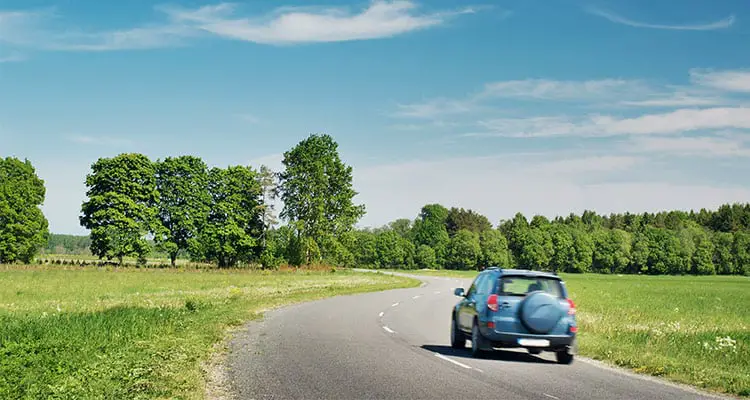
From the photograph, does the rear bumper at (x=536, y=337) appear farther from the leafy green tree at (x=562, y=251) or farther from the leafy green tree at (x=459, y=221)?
the leafy green tree at (x=459, y=221)

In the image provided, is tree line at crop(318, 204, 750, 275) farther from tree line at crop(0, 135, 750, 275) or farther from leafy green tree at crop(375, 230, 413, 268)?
tree line at crop(0, 135, 750, 275)

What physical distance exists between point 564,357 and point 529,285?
5.51ft

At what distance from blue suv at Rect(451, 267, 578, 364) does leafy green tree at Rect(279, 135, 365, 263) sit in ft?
225

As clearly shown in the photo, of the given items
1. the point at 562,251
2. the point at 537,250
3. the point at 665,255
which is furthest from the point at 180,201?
the point at 665,255

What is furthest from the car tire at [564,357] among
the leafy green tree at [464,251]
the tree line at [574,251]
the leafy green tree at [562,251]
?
the leafy green tree at [562,251]

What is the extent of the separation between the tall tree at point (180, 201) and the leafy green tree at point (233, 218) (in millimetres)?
1519

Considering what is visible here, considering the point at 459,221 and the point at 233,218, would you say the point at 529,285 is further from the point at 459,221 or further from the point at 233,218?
the point at 459,221

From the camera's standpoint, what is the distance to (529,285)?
49.4ft

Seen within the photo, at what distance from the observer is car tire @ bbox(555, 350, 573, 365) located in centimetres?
1453

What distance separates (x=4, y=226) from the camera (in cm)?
7400

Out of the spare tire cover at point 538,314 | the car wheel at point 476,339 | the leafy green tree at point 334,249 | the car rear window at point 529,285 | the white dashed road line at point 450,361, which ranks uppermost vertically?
the leafy green tree at point 334,249

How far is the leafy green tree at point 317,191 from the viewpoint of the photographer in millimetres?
84188

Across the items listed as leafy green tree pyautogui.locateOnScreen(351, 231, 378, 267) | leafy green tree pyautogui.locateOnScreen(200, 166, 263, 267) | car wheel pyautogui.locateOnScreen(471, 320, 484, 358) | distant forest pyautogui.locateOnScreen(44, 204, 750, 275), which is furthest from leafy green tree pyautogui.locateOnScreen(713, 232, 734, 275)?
car wheel pyautogui.locateOnScreen(471, 320, 484, 358)

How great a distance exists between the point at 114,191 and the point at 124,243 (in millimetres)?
6294
